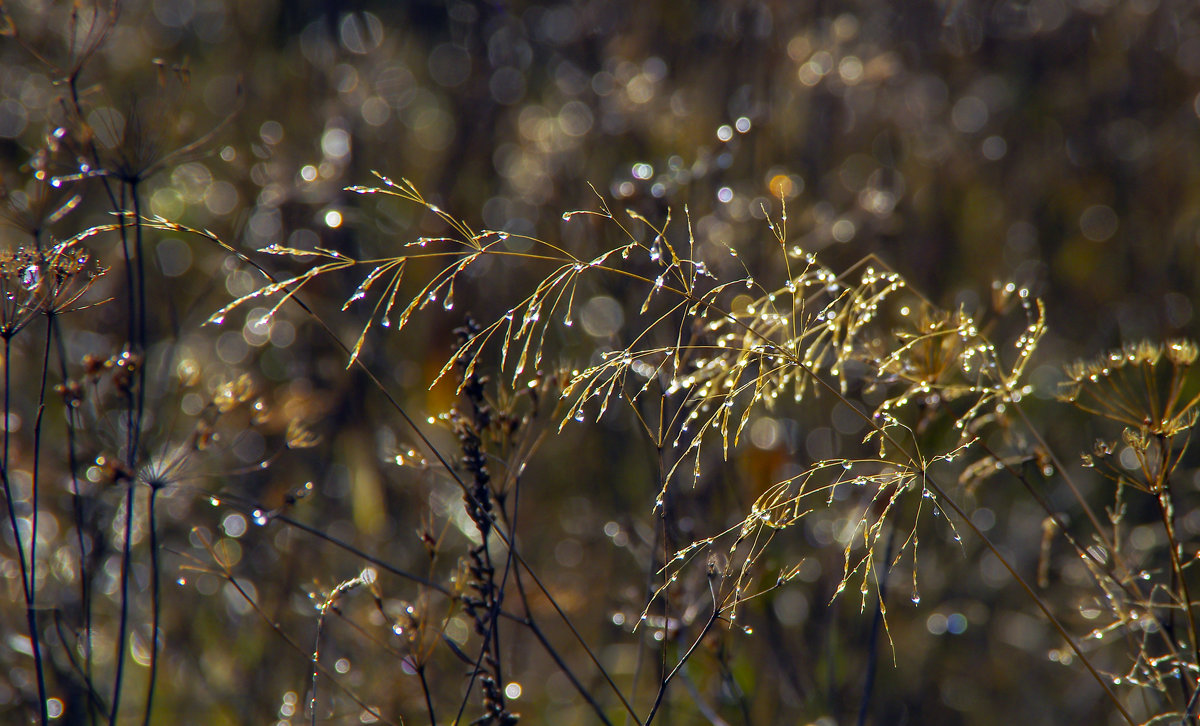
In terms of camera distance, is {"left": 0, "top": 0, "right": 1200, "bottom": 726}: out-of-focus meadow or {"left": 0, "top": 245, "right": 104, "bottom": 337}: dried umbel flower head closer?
{"left": 0, "top": 245, "right": 104, "bottom": 337}: dried umbel flower head

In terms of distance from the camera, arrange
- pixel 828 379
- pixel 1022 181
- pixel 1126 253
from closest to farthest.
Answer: pixel 828 379, pixel 1126 253, pixel 1022 181

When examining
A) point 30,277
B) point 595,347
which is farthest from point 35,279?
point 595,347

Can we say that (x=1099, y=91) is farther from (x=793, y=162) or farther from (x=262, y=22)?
(x=262, y=22)

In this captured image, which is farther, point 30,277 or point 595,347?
point 595,347

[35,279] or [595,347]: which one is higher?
[35,279]

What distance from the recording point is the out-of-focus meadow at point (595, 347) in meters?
1.95

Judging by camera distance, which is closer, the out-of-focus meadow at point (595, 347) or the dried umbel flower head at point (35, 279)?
the dried umbel flower head at point (35, 279)

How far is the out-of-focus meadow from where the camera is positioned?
1.95m

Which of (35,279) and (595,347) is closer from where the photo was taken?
(35,279)

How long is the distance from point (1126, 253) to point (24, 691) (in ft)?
12.9

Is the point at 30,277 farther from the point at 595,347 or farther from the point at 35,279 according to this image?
the point at 595,347

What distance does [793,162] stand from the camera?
3486 mm

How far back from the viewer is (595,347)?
10.7 ft

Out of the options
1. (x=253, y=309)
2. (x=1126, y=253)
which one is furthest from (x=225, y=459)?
(x=1126, y=253)
